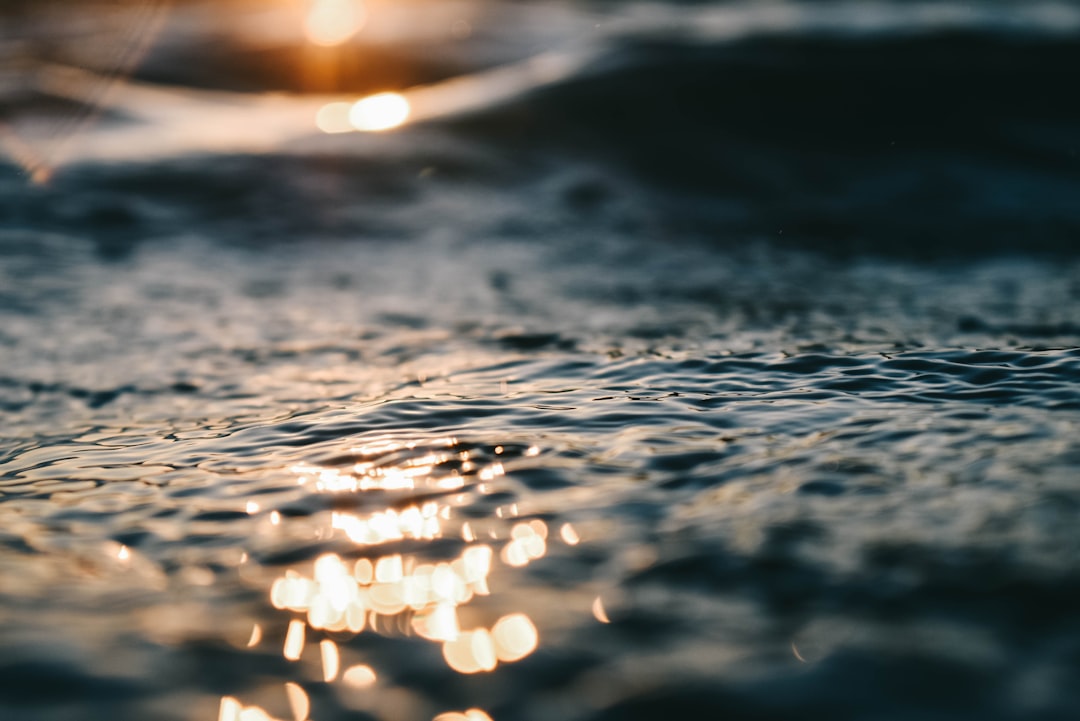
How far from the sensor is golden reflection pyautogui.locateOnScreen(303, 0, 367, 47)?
13180 mm

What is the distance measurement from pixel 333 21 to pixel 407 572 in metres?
13.9

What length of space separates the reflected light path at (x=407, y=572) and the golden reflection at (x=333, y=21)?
1106 centimetres

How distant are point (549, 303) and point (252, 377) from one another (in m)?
1.44

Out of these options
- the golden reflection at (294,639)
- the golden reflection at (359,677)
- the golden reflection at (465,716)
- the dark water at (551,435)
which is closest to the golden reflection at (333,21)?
the dark water at (551,435)

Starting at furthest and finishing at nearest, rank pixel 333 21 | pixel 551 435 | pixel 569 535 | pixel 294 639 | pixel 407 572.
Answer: pixel 333 21 → pixel 551 435 → pixel 569 535 → pixel 407 572 → pixel 294 639

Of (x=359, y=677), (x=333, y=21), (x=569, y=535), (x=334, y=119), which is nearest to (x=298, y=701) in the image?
(x=359, y=677)

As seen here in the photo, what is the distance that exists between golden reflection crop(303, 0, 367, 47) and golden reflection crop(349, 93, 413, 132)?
11.0ft

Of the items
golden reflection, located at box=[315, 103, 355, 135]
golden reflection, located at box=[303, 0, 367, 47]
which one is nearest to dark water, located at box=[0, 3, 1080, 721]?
golden reflection, located at box=[315, 103, 355, 135]

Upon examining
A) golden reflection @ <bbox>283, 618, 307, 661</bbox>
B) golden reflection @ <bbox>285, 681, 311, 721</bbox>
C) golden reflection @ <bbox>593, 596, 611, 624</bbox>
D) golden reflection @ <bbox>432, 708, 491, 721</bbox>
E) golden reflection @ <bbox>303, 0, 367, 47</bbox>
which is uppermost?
golden reflection @ <bbox>303, 0, 367, 47</bbox>

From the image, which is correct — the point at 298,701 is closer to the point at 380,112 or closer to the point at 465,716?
the point at 465,716

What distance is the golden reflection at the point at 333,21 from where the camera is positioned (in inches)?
519

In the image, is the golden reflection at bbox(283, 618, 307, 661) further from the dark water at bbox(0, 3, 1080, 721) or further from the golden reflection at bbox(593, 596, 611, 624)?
the golden reflection at bbox(593, 596, 611, 624)

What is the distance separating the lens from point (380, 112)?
8.92m

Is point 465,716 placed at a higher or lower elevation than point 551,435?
lower
